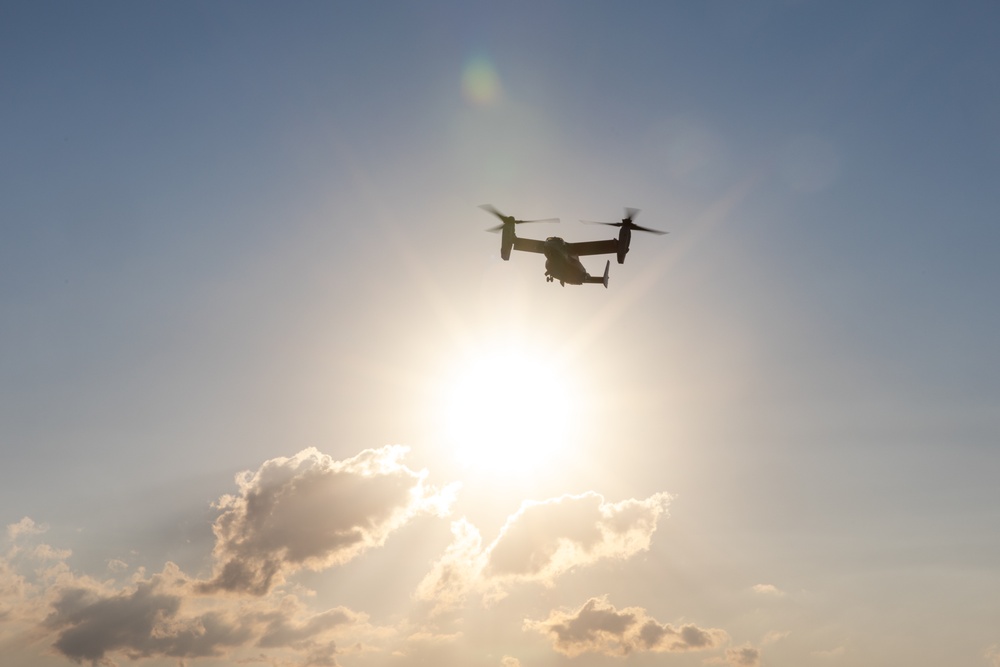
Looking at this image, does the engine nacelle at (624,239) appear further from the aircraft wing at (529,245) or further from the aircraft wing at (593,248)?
the aircraft wing at (529,245)

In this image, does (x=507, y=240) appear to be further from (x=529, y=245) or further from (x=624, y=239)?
(x=624, y=239)

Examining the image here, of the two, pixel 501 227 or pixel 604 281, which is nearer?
pixel 501 227

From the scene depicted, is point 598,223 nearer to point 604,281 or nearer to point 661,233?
point 661,233

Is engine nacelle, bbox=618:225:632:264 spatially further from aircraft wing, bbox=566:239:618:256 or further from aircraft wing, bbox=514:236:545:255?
aircraft wing, bbox=514:236:545:255

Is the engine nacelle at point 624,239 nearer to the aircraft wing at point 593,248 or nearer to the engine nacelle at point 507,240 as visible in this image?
the aircraft wing at point 593,248

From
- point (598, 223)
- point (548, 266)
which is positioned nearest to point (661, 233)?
point (598, 223)
